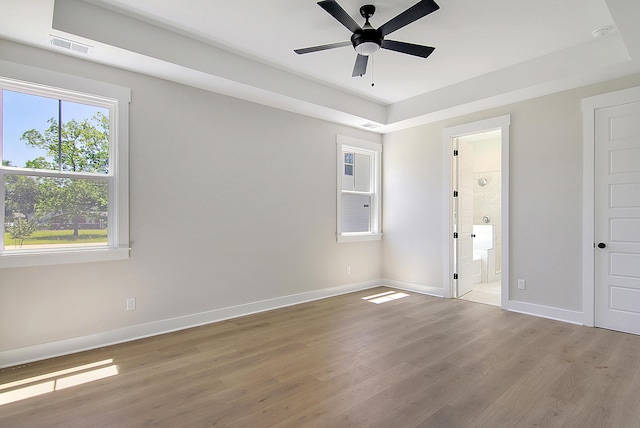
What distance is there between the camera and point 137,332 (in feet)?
11.1

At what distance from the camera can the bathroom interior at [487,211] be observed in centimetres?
629

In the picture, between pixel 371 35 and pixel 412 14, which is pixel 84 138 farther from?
pixel 412 14

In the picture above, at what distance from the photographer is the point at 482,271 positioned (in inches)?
248

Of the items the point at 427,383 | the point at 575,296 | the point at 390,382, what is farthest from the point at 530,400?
the point at 575,296

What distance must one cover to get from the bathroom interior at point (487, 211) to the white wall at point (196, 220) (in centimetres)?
319

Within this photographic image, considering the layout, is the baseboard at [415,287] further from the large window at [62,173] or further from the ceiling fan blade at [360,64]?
the large window at [62,173]

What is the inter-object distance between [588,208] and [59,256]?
5654 mm

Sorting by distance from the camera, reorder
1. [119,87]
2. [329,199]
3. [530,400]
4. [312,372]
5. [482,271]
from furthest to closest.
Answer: [482,271]
[329,199]
[119,87]
[312,372]
[530,400]

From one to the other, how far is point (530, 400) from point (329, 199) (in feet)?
11.7

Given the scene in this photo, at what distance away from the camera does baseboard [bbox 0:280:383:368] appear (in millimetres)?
2848

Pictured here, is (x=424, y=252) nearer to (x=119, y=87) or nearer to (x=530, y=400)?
(x=530, y=400)

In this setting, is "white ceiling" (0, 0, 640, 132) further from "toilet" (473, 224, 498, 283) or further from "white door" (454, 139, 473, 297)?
"toilet" (473, 224, 498, 283)

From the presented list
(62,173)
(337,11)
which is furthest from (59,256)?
(337,11)

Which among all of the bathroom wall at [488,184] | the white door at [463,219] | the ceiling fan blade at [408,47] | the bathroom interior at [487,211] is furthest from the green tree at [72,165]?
the bathroom wall at [488,184]
